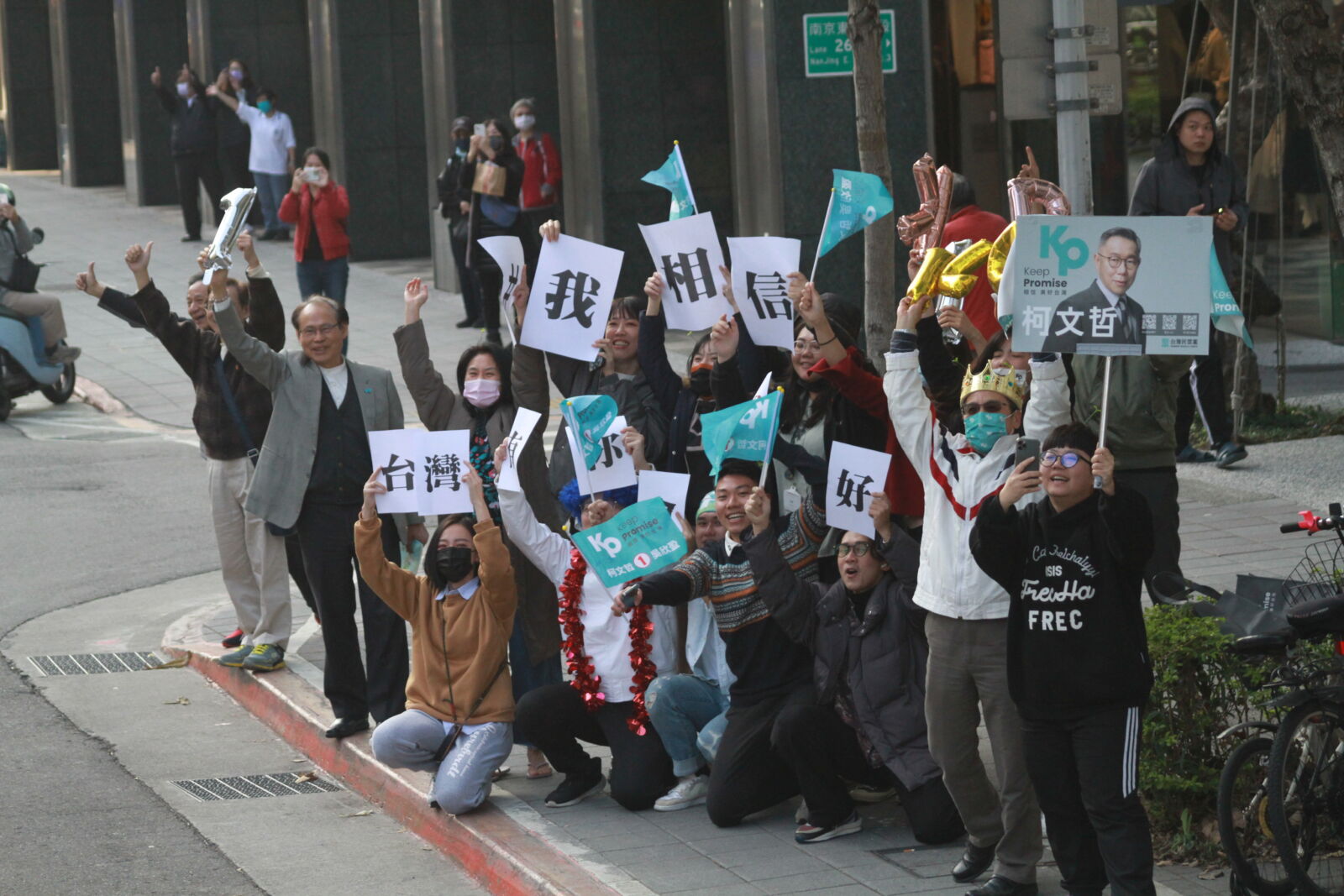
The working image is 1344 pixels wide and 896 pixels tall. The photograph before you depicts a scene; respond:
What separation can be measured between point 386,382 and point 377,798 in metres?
1.90

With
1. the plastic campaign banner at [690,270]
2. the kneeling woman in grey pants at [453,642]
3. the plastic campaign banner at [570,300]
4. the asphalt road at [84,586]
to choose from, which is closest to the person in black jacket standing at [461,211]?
the asphalt road at [84,586]

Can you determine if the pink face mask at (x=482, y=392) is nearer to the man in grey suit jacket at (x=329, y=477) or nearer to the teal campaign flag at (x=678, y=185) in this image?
the man in grey suit jacket at (x=329, y=477)

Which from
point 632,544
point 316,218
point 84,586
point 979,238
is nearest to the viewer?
point 632,544

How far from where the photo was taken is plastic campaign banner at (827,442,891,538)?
6.83m

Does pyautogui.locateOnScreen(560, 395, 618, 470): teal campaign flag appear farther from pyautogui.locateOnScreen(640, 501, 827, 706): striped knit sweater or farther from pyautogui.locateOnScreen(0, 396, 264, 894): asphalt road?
pyautogui.locateOnScreen(0, 396, 264, 894): asphalt road

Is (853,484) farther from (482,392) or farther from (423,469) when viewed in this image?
(482,392)

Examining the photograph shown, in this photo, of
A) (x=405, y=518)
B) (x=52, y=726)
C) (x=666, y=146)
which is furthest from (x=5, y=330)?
(x=405, y=518)

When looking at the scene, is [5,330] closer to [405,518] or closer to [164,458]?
[164,458]

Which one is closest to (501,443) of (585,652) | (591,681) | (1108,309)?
(585,652)

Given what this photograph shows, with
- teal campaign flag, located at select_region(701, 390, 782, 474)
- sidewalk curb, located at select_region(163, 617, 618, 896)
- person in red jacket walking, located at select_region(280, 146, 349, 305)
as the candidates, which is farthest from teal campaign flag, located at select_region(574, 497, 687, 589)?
person in red jacket walking, located at select_region(280, 146, 349, 305)

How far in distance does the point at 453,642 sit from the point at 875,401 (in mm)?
1972

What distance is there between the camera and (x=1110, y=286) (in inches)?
235

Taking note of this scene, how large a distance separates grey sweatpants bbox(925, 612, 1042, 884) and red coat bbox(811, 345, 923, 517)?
1.13 m

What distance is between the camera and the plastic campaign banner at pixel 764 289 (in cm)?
806
